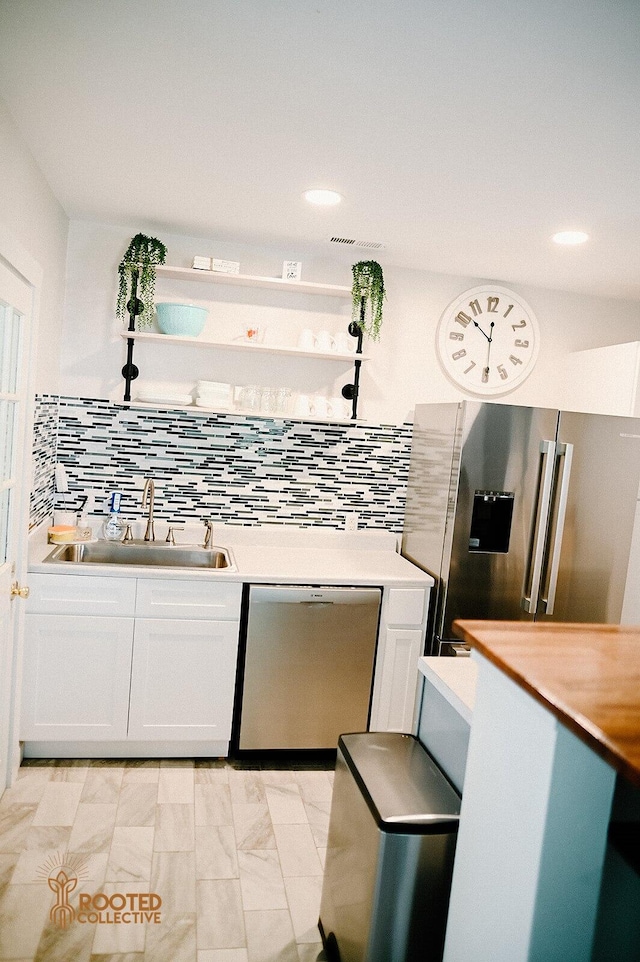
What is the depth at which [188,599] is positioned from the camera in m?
2.95

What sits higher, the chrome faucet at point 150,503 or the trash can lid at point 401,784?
the chrome faucet at point 150,503

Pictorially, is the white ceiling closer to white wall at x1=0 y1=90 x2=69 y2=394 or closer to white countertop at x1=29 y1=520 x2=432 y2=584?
white wall at x1=0 y1=90 x2=69 y2=394

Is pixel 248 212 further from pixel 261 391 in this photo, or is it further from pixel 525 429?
pixel 525 429

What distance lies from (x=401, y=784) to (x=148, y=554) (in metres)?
1.96

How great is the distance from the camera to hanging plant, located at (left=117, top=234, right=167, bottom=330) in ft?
10.5

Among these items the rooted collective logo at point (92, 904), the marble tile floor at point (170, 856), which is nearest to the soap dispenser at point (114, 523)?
the marble tile floor at point (170, 856)

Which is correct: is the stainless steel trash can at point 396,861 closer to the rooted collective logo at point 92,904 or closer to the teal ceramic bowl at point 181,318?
the rooted collective logo at point 92,904

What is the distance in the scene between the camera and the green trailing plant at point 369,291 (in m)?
3.37

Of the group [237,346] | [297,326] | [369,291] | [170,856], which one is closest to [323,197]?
[369,291]

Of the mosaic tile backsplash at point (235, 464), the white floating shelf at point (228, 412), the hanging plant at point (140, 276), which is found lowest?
the mosaic tile backsplash at point (235, 464)

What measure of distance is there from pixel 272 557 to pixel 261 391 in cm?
81

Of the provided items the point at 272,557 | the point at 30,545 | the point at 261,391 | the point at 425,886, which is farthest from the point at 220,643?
the point at 425,886

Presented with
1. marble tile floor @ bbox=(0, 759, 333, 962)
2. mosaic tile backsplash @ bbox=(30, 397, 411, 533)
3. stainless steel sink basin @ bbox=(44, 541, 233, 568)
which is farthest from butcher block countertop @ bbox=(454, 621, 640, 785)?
mosaic tile backsplash @ bbox=(30, 397, 411, 533)

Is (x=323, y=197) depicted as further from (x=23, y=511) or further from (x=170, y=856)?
(x=170, y=856)
